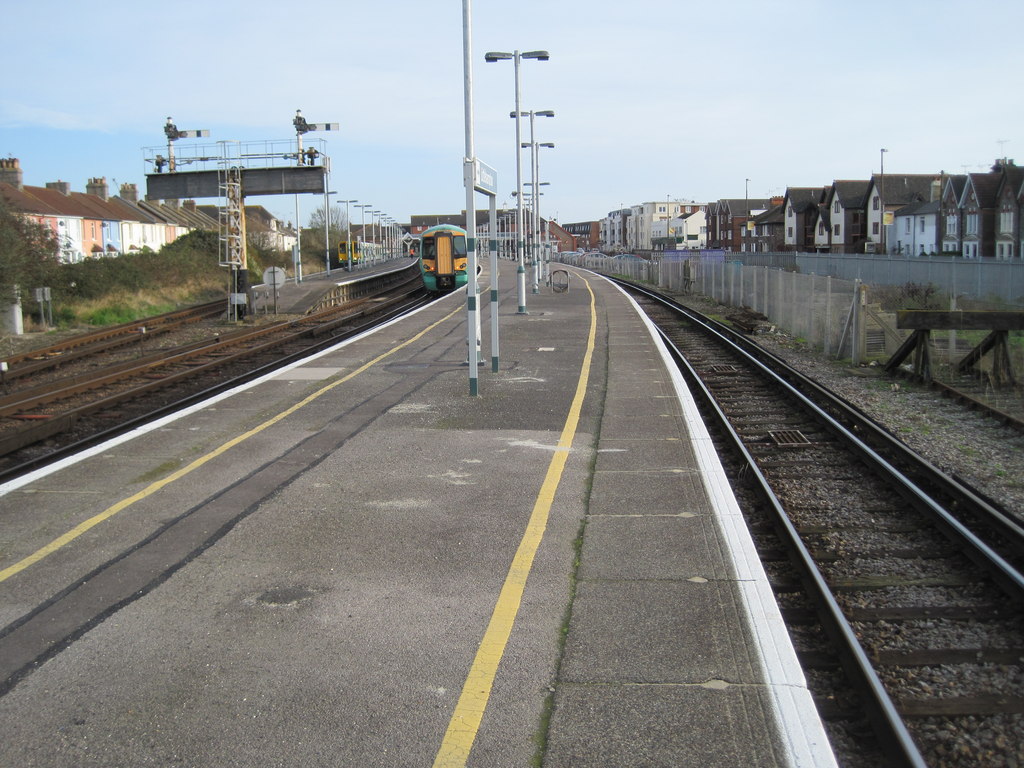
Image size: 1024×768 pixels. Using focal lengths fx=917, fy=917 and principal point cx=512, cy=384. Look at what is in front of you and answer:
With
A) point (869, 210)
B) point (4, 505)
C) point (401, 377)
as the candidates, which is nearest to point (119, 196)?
point (869, 210)

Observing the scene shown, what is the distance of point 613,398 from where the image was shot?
11.9 metres

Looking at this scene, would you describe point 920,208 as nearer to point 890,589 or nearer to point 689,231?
point 890,589

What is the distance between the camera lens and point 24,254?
83.6 feet

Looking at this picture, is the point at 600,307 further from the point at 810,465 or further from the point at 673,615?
the point at 673,615

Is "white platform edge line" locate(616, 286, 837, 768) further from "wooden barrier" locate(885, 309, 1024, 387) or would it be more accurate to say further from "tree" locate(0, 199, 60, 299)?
"tree" locate(0, 199, 60, 299)

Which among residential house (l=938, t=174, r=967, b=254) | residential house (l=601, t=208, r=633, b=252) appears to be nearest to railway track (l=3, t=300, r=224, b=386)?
residential house (l=938, t=174, r=967, b=254)

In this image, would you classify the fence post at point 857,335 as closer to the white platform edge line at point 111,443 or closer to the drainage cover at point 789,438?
the drainage cover at point 789,438

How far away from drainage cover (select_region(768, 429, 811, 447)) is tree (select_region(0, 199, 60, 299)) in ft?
67.2

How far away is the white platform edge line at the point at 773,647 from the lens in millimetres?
3658

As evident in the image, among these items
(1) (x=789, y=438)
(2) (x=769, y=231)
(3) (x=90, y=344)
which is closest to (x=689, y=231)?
(2) (x=769, y=231)

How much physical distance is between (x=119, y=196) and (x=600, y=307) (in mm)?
71277

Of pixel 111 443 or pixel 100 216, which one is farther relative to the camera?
pixel 100 216

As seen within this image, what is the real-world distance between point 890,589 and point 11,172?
6439cm

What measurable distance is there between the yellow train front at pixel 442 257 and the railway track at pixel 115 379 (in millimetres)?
14243
